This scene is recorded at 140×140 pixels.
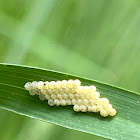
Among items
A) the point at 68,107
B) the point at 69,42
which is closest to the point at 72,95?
the point at 68,107

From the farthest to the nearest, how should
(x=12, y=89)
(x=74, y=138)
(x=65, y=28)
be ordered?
(x=65, y=28) < (x=74, y=138) < (x=12, y=89)

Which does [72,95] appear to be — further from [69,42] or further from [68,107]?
[69,42]

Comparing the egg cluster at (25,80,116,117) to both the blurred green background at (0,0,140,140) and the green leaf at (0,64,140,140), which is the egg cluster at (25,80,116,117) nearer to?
the green leaf at (0,64,140,140)

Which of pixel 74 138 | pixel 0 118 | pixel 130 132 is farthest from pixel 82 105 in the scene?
pixel 0 118

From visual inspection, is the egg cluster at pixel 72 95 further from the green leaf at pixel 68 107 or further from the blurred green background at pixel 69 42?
the blurred green background at pixel 69 42

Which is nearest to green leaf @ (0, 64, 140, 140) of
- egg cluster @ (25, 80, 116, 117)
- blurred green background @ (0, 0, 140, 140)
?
egg cluster @ (25, 80, 116, 117)

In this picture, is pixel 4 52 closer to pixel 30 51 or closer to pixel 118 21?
pixel 30 51

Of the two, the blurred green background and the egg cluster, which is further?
the blurred green background
